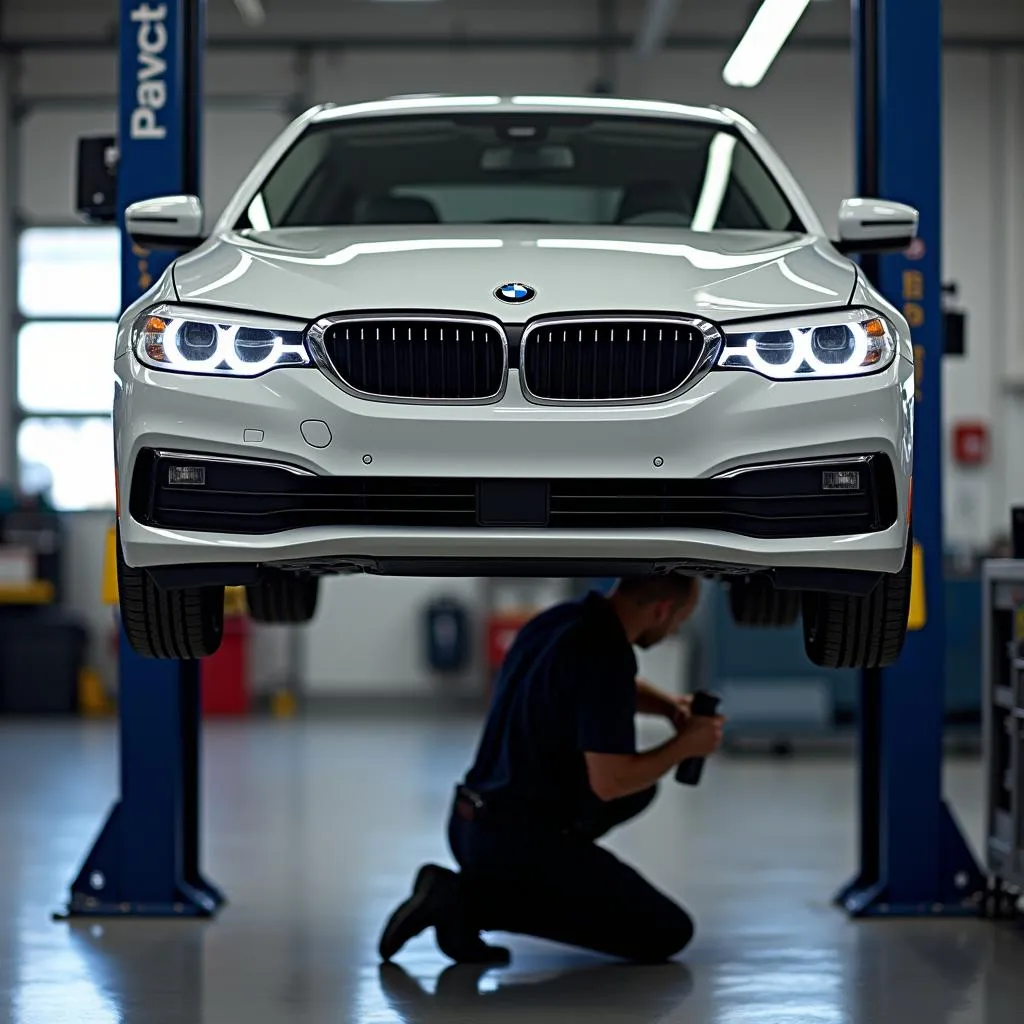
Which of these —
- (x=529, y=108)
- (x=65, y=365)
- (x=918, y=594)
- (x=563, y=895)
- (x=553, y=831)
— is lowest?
(x=563, y=895)

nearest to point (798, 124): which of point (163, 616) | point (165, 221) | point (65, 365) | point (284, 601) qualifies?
point (65, 365)

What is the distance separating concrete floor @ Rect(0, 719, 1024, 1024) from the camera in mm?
3654

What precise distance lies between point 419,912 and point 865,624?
5.00ft

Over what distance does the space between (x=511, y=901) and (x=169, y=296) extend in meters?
1.92

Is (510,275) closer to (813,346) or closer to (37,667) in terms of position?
(813,346)

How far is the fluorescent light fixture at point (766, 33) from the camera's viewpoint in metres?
7.30

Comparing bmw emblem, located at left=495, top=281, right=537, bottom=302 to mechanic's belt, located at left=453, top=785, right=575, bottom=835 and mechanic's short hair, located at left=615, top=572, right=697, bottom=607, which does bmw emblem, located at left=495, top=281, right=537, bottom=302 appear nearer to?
mechanic's short hair, located at left=615, top=572, right=697, bottom=607

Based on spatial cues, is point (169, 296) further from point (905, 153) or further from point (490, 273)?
point (905, 153)

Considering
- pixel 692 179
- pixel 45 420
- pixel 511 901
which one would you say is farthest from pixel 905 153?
pixel 45 420

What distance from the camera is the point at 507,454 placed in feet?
9.02

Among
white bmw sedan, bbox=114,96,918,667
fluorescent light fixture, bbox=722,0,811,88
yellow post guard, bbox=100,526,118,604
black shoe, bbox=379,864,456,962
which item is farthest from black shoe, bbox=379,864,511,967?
fluorescent light fixture, bbox=722,0,811,88

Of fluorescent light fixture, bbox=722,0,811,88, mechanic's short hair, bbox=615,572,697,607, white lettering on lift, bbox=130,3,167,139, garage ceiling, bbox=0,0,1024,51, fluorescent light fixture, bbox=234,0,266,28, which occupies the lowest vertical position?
mechanic's short hair, bbox=615,572,697,607

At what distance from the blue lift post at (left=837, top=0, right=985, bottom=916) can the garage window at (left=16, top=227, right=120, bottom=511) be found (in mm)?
8888

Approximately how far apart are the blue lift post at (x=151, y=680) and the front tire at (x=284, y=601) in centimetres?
33
